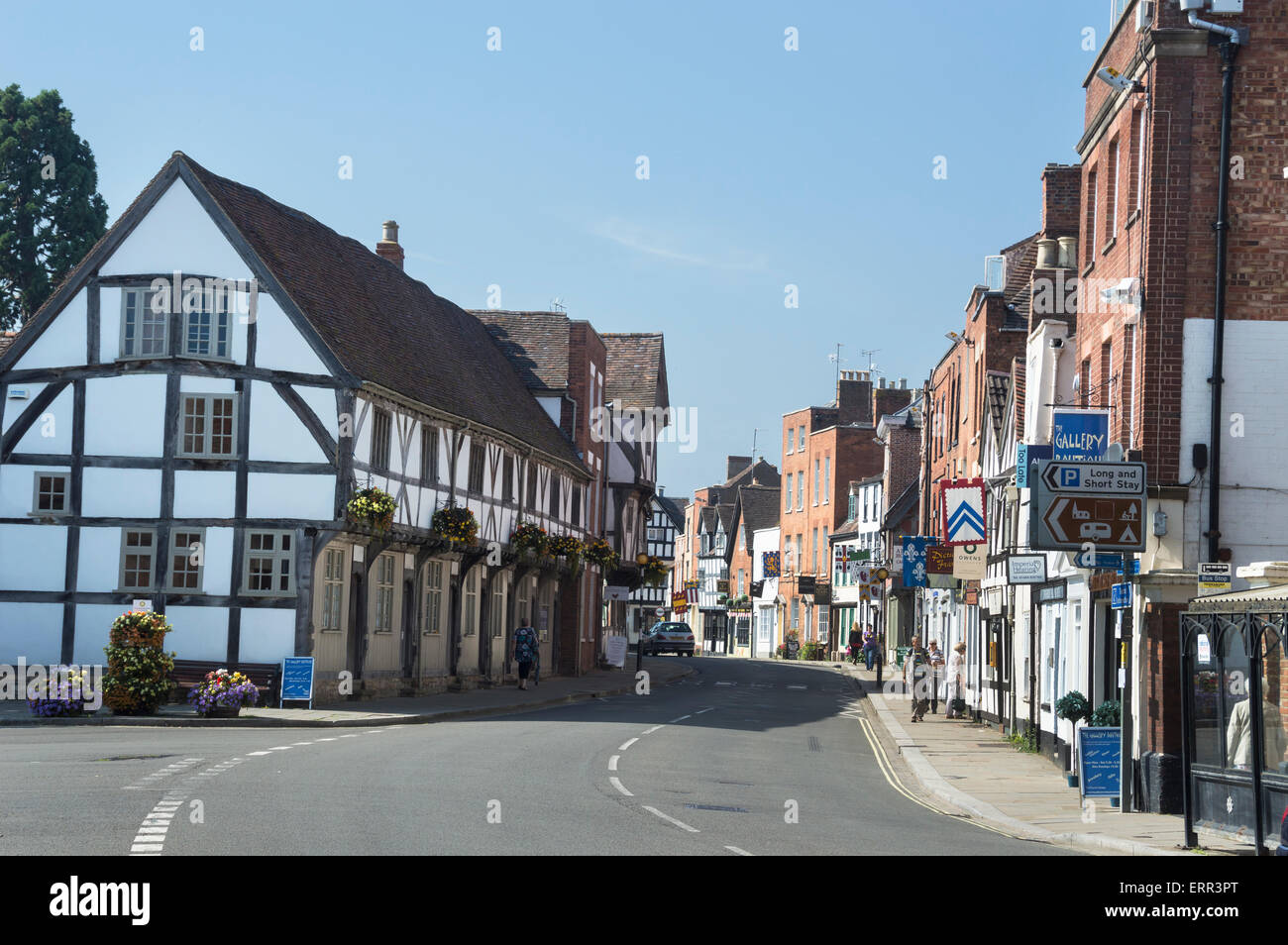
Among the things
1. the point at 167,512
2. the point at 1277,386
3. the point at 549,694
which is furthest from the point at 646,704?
the point at 1277,386

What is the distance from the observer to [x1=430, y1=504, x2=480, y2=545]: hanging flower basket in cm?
3503

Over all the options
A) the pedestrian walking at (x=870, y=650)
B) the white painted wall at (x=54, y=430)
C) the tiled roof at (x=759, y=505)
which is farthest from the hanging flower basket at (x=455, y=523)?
the tiled roof at (x=759, y=505)

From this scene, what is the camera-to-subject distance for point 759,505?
336 feet

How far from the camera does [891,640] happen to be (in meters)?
70.4

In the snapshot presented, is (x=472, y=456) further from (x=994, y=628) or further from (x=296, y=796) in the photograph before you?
(x=296, y=796)

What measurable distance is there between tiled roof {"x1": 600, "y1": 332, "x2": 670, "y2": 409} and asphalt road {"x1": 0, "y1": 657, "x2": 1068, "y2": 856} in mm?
34716

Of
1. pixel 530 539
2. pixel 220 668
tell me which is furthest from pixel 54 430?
pixel 530 539

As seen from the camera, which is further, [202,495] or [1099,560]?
[202,495]

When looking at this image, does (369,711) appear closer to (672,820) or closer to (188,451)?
(188,451)

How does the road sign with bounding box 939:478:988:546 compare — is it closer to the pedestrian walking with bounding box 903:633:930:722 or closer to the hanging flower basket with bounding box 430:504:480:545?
the pedestrian walking with bounding box 903:633:930:722

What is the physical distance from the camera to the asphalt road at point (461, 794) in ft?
38.4

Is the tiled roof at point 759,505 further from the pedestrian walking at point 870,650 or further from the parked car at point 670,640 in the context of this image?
the pedestrian walking at point 870,650

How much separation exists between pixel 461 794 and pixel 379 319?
2330 centimetres

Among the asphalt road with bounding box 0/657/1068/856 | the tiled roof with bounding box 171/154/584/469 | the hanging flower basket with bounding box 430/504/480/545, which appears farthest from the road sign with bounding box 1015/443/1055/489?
the hanging flower basket with bounding box 430/504/480/545
